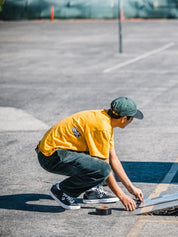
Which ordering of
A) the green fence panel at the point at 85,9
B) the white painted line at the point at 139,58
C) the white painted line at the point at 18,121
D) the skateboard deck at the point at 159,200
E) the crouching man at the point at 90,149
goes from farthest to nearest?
the green fence panel at the point at 85,9 < the white painted line at the point at 139,58 < the white painted line at the point at 18,121 < the skateboard deck at the point at 159,200 < the crouching man at the point at 90,149

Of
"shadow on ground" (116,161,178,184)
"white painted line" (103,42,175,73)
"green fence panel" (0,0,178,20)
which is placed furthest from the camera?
"green fence panel" (0,0,178,20)

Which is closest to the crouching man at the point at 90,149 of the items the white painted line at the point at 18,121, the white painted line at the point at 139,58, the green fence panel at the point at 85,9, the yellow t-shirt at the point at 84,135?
the yellow t-shirt at the point at 84,135

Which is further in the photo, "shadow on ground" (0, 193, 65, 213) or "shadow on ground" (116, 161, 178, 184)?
"shadow on ground" (116, 161, 178, 184)

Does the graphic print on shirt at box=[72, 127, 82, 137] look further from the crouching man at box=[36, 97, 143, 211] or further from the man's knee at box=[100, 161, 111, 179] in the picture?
the man's knee at box=[100, 161, 111, 179]

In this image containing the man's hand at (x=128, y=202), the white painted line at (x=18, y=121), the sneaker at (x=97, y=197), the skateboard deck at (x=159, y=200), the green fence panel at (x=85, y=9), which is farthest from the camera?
the green fence panel at (x=85, y=9)

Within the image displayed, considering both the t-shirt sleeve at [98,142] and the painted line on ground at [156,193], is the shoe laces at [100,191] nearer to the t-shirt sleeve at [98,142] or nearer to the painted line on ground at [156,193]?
the painted line on ground at [156,193]

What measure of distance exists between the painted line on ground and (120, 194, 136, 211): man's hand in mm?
164

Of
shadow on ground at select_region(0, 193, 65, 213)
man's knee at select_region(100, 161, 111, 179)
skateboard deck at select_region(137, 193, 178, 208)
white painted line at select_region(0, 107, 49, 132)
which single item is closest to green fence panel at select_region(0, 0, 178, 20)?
white painted line at select_region(0, 107, 49, 132)

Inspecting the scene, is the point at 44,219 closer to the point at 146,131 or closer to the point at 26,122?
the point at 146,131

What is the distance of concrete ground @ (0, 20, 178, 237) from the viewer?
574 cm

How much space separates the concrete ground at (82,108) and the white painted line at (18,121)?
0.02 meters

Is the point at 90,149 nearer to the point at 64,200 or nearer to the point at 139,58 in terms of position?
the point at 64,200

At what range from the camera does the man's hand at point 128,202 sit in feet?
18.6

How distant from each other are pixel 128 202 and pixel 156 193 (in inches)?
36.9
